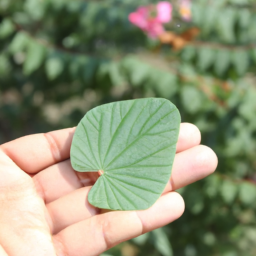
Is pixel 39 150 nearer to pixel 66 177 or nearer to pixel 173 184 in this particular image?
pixel 66 177

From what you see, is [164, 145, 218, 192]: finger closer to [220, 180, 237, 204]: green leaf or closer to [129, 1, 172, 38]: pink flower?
[220, 180, 237, 204]: green leaf

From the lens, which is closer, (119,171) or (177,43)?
(119,171)

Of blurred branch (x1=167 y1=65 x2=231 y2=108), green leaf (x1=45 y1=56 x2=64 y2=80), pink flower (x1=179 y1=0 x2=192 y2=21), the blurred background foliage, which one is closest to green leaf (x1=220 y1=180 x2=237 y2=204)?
the blurred background foliage

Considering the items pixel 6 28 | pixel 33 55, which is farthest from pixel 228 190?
pixel 6 28

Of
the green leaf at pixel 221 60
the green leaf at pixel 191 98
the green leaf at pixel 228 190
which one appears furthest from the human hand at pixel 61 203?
the green leaf at pixel 221 60

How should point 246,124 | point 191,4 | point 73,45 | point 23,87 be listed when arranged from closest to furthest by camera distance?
point 246,124
point 191,4
point 73,45
point 23,87

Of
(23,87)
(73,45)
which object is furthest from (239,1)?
(23,87)

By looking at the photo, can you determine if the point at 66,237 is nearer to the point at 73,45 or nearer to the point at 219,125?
the point at 219,125
